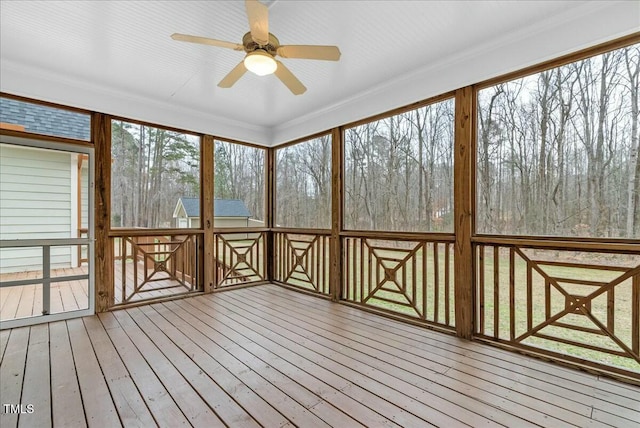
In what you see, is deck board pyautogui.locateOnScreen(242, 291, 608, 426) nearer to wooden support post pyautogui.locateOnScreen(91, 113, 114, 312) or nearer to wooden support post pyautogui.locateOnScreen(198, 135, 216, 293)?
wooden support post pyautogui.locateOnScreen(198, 135, 216, 293)

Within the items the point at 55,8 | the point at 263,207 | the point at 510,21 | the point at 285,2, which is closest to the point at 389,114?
the point at 510,21

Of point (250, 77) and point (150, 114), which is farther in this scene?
point (150, 114)

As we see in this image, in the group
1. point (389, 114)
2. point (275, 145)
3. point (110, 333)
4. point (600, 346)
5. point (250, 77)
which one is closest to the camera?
point (600, 346)

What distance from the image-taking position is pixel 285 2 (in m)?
2.22

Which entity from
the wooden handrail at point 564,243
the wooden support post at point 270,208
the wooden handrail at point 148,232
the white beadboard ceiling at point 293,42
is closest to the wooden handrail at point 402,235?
the wooden handrail at point 564,243

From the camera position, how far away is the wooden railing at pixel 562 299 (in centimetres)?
230

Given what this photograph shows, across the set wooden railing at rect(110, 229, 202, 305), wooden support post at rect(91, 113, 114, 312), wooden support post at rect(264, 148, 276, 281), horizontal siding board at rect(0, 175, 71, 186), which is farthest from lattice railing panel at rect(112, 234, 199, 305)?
wooden support post at rect(264, 148, 276, 281)

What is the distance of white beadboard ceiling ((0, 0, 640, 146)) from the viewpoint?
7.52 ft

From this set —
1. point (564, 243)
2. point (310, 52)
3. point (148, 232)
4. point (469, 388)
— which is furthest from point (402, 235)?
point (148, 232)

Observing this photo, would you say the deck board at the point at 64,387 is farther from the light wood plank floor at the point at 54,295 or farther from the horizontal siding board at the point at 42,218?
the horizontal siding board at the point at 42,218

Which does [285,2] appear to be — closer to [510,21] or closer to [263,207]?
[510,21]

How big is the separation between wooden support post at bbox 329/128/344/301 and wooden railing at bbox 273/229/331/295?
227 mm

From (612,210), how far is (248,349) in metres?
3.15

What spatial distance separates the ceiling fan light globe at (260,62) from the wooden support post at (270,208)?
3418 mm
